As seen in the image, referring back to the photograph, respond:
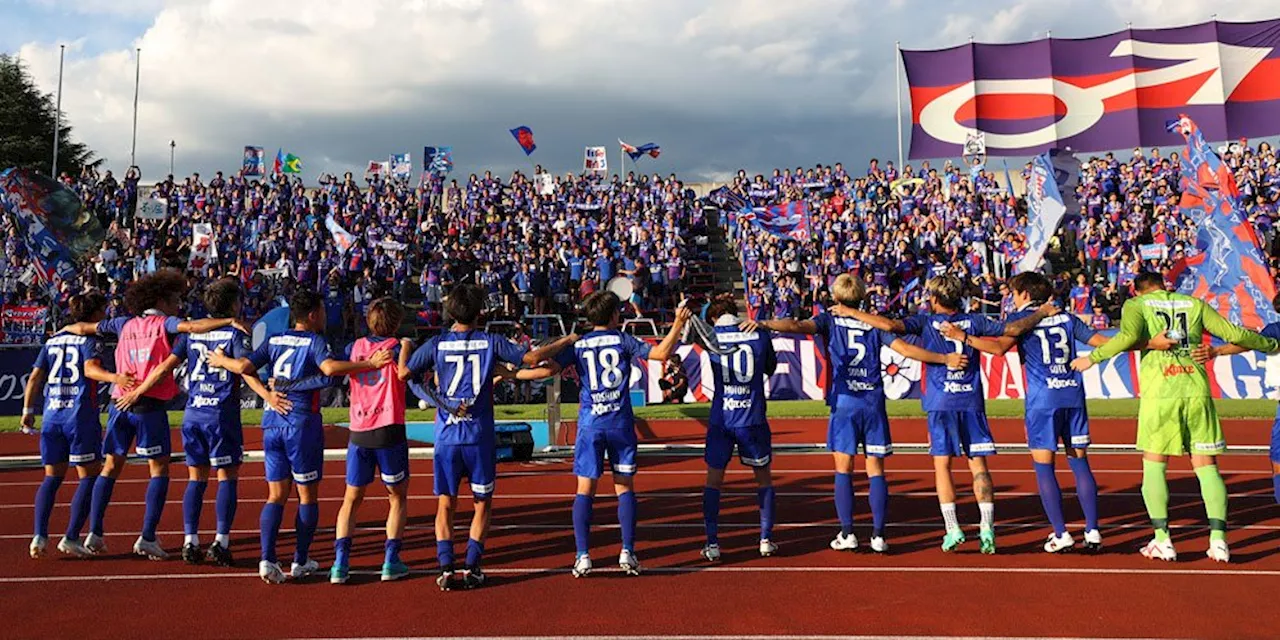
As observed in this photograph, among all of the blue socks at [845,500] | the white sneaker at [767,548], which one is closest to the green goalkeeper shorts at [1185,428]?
the blue socks at [845,500]

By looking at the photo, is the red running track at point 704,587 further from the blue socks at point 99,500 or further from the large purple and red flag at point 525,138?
the large purple and red flag at point 525,138

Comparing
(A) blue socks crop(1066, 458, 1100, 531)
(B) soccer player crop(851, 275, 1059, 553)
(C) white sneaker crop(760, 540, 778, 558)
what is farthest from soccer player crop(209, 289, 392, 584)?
(A) blue socks crop(1066, 458, 1100, 531)

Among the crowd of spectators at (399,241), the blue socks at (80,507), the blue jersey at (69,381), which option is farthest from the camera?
the crowd of spectators at (399,241)

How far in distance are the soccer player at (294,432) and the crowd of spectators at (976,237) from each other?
56.2ft

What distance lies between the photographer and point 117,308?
22.1 meters

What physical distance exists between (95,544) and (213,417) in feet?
5.59

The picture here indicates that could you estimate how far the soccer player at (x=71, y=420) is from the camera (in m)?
7.35

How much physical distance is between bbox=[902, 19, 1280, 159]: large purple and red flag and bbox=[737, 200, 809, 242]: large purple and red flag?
7.78 metres

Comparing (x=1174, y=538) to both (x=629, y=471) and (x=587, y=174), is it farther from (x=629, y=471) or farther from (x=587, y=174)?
(x=587, y=174)

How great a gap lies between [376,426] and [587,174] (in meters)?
28.6

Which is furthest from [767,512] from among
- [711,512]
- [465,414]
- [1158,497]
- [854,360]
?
[1158,497]

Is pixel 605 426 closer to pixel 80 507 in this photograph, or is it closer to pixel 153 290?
pixel 153 290

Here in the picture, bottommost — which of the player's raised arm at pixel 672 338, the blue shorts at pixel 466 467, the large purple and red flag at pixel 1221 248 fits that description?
the blue shorts at pixel 466 467

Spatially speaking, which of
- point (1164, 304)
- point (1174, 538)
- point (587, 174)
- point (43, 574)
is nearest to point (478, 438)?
point (43, 574)
